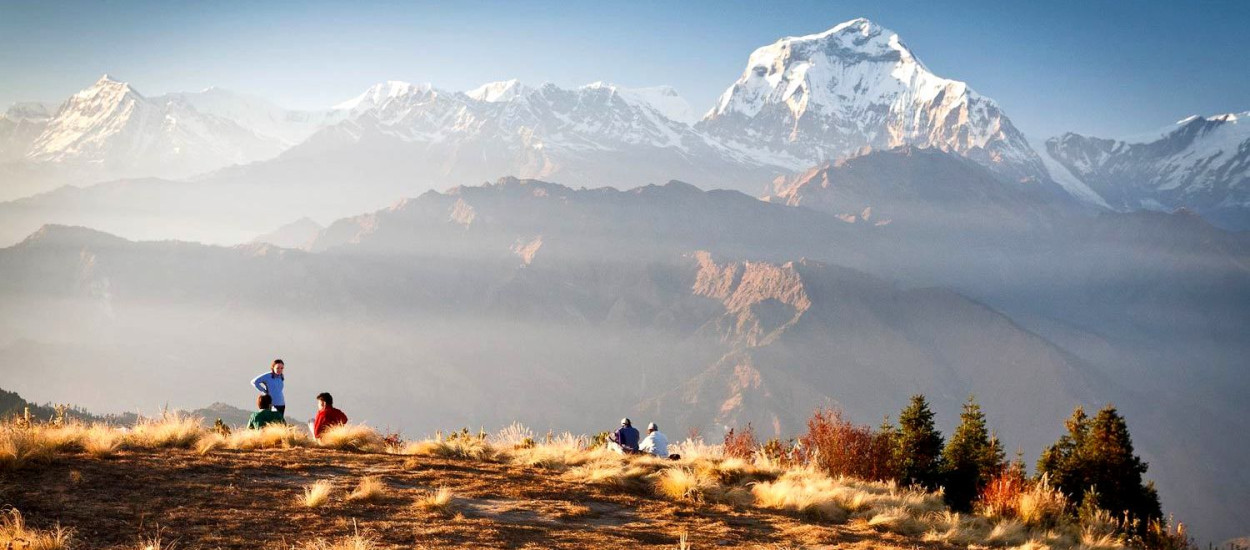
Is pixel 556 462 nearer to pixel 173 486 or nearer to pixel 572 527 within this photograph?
pixel 572 527

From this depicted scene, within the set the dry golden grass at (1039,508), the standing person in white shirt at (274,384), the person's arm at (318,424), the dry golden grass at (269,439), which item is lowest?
the dry golden grass at (1039,508)

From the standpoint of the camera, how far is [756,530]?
11.5 metres

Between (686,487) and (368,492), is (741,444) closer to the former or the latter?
(686,487)

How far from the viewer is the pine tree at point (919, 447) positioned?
23.2 metres

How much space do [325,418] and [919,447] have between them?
17954 mm

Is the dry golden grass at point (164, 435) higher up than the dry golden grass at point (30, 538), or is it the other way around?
the dry golden grass at point (164, 435)

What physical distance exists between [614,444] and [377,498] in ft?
33.2

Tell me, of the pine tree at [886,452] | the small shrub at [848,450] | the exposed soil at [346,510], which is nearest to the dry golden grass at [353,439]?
the exposed soil at [346,510]

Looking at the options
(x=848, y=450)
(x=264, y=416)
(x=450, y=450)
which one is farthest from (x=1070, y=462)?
(x=264, y=416)

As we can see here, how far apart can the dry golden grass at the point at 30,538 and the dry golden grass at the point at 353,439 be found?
695 cm

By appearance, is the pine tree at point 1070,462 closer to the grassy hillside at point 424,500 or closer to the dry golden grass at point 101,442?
the grassy hillside at point 424,500

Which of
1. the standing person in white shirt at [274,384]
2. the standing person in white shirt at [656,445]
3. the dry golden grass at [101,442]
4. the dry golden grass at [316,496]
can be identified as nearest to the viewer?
the dry golden grass at [316,496]

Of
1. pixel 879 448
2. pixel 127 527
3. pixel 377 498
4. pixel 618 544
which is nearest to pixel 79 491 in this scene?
pixel 127 527

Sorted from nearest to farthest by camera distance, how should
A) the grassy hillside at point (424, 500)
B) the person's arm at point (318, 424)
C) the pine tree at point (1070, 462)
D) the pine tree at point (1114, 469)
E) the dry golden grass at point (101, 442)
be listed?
the grassy hillside at point (424, 500)
the dry golden grass at point (101, 442)
the person's arm at point (318, 424)
the pine tree at point (1114, 469)
the pine tree at point (1070, 462)
